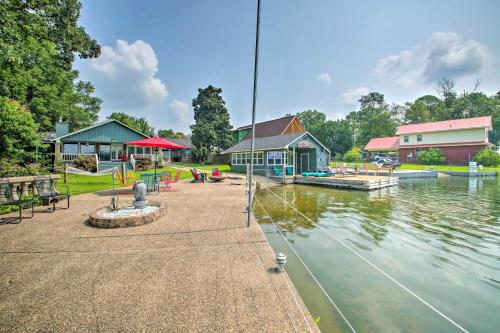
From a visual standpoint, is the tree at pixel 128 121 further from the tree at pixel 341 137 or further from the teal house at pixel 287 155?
the tree at pixel 341 137

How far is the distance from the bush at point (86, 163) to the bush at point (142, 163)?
12.1ft

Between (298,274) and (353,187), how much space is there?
14389 millimetres

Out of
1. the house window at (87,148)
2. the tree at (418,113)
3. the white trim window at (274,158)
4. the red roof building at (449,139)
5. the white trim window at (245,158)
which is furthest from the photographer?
the tree at (418,113)

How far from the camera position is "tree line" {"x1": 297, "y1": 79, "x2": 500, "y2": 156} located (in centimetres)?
5244

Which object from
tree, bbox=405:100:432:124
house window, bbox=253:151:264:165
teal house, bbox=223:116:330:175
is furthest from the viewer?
tree, bbox=405:100:432:124

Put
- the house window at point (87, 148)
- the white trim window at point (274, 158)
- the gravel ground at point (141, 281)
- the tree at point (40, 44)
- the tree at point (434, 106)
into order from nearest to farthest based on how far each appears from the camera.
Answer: the gravel ground at point (141, 281) → the tree at point (40, 44) → the white trim window at point (274, 158) → the house window at point (87, 148) → the tree at point (434, 106)

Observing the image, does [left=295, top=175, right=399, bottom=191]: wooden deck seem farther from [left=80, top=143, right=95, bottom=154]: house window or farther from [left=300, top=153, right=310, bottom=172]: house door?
[left=80, top=143, right=95, bottom=154]: house window

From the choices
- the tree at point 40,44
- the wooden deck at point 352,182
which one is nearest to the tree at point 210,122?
the tree at point 40,44

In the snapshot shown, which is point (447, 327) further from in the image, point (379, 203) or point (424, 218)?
point (379, 203)

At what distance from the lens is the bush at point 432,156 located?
119 feet

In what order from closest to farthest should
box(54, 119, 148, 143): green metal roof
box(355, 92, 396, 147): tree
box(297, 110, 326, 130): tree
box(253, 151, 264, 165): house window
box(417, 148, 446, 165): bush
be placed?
1. box(54, 119, 148, 143): green metal roof
2. box(253, 151, 264, 165): house window
3. box(417, 148, 446, 165): bush
4. box(355, 92, 396, 147): tree
5. box(297, 110, 326, 130): tree

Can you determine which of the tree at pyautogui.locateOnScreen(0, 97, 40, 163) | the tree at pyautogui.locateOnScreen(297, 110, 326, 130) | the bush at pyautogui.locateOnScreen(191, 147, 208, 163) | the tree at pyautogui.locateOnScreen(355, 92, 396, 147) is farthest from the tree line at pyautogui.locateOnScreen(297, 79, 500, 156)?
the tree at pyautogui.locateOnScreen(0, 97, 40, 163)

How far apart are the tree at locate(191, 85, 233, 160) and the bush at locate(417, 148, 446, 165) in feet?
102

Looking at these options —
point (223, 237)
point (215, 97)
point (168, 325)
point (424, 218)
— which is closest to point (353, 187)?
point (424, 218)
